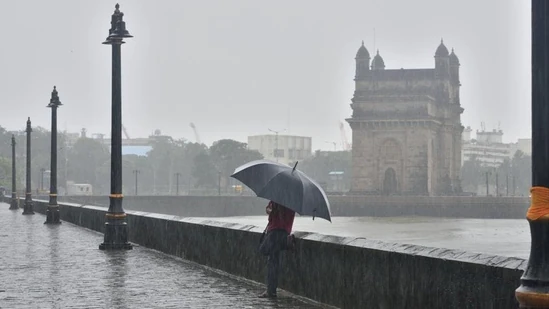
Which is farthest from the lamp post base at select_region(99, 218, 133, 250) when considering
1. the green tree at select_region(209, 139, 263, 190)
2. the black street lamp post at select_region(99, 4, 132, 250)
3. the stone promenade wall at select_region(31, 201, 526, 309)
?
the green tree at select_region(209, 139, 263, 190)

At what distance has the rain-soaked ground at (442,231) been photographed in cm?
8606

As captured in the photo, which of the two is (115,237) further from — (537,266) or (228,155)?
(228,155)

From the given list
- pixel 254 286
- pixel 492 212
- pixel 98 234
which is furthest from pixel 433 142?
pixel 254 286

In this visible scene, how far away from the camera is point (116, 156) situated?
23.0 m

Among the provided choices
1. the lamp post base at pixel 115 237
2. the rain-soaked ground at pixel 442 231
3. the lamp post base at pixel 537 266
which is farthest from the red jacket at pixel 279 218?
the rain-soaked ground at pixel 442 231

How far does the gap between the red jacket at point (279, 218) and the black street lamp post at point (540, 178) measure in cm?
662

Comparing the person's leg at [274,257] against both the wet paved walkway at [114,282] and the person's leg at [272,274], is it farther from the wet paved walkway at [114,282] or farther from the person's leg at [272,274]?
the wet paved walkway at [114,282]

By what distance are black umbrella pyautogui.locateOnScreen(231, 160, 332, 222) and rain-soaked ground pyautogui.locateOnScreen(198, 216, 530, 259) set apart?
6409 centimetres

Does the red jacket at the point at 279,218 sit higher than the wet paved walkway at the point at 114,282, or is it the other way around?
the red jacket at the point at 279,218

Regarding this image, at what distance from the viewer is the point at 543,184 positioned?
21.2 feet

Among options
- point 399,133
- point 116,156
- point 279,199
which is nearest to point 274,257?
point 279,199

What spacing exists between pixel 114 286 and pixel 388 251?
496 centimetres

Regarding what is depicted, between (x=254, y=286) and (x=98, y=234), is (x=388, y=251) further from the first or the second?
(x=98, y=234)

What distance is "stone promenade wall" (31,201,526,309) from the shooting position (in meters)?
8.73
